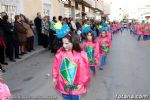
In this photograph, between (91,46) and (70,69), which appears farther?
(91,46)

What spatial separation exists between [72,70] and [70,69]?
0.03 metres

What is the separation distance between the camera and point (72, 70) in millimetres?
5215

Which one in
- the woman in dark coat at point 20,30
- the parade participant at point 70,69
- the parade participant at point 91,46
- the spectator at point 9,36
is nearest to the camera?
the parade participant at point 70,69

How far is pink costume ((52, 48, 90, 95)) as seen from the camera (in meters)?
5.16

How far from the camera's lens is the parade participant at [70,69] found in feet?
16.9

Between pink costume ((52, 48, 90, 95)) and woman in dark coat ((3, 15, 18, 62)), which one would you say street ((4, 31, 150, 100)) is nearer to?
woman in dark coat ((3, 15, 18, 62))

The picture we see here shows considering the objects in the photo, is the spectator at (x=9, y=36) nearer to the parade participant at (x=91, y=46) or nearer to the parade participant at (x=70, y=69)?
the parade participant at (x=91, y=46)

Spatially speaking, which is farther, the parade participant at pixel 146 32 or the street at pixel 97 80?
the parade participant at pixel 146 32

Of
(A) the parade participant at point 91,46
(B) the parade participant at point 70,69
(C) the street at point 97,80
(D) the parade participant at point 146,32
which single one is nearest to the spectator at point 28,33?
(C) the street at point 97,80

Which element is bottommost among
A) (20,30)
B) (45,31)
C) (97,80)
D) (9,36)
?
(97,80)

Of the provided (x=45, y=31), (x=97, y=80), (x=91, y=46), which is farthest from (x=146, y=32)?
(x=91, y=46)

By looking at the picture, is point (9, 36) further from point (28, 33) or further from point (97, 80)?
point (97, 80)

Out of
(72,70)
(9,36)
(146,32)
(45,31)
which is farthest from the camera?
(146,32)

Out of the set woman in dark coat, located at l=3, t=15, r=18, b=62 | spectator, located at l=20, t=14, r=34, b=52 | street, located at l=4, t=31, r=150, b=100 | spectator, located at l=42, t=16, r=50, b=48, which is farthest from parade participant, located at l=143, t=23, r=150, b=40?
woman in dark coat, located at l=3, t=15, r=18, b=62
